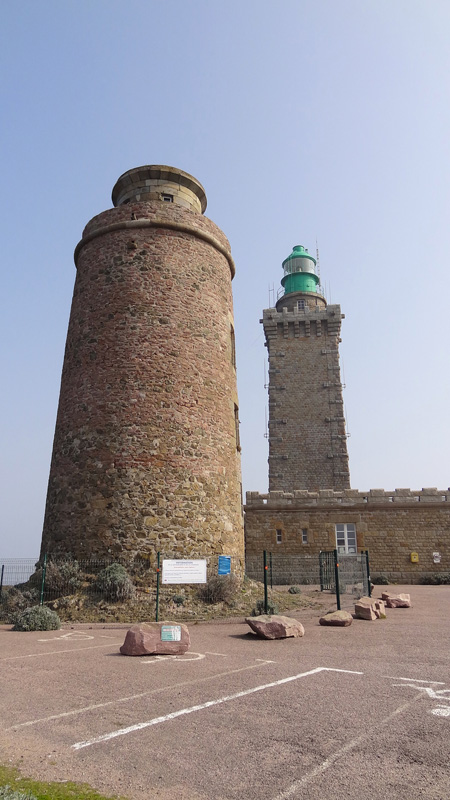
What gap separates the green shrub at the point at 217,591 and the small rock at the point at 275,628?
3.55 m

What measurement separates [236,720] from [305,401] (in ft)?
95.4

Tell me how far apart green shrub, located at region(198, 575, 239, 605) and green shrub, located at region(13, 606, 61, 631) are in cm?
359

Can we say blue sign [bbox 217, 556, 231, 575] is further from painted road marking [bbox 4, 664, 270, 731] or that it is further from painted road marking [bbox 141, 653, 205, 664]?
painted road marking [bbox 4, 664, 270, 731]

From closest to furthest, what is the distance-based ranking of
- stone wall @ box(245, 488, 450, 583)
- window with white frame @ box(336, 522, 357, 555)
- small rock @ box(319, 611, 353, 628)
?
small rock @ box(319, 611, 353, 628) → stone wall @ box(245, 488, 450, 583) → window with white frame @ box(336, 522, 357, 555)

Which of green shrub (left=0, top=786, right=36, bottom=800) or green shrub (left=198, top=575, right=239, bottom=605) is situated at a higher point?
green shrub (left=198, top=575, right=239, bottom=605)

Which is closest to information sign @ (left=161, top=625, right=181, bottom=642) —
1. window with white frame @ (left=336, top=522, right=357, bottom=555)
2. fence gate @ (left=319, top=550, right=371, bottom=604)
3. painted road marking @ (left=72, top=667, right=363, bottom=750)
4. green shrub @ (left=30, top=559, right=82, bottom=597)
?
painted road marking @ (left=72, top=667, right=363, bottom=750)

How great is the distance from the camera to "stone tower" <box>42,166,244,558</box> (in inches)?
506

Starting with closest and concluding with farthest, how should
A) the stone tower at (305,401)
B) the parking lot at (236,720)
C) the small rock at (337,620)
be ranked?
the parking lot at (236,720) < the small rock at (337,620) < the stone tower at (305,401)

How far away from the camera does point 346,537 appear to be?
73.7 feet

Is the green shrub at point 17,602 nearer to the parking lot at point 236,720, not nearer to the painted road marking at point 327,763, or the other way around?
the parking lot at point 236,720

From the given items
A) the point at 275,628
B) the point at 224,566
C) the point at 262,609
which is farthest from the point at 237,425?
the point at 275,628

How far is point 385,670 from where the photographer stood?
20.7ft

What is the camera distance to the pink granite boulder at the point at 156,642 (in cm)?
746

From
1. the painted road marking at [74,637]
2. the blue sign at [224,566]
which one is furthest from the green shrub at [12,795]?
the blue sign at [224,566]
